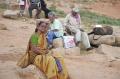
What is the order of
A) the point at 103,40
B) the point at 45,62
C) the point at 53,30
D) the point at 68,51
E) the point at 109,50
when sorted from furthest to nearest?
1. the point at 103,40
2. the point at 109,50
3. the point at 53,30
4. the point at 68,51
5. the point at 45,62

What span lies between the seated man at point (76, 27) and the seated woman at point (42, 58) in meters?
2.79

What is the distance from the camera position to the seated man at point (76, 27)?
314 inches

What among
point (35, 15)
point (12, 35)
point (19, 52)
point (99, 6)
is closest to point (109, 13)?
point (99, 6)

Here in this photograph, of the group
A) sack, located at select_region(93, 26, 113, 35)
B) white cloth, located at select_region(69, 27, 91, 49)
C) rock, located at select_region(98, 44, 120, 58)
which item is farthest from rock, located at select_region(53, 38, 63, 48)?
sack, located at select_region(93, 26, 113, 35)

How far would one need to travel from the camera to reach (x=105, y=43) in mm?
8297

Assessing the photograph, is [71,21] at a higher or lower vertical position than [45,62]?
higher

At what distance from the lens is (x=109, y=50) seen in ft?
26.2

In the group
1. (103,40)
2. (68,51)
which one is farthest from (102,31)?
(68,51)

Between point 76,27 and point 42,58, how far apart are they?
3351mm

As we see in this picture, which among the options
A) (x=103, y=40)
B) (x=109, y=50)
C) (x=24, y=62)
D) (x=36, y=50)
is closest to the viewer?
(x=36, y=50)

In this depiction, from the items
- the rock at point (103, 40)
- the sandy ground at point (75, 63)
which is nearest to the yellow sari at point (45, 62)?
the sandy ground at point (75, 63)

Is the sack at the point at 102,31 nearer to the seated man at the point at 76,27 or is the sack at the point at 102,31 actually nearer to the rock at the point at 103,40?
the rock at the point at 103,40

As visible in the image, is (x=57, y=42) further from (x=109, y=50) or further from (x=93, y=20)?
(x=93, y=20)

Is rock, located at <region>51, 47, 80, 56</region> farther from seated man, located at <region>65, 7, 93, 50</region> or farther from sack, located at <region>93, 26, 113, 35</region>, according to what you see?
sack, located at <region>93, 26, 113, 35</region>
